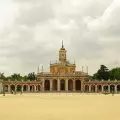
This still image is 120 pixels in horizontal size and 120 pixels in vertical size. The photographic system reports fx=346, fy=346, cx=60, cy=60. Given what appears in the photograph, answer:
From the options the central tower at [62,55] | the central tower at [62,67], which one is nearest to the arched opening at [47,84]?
the central tower at [62,67]

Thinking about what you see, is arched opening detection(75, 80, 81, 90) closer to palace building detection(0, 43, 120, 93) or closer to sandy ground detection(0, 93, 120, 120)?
palace building detection(0, 43, 120, 93)

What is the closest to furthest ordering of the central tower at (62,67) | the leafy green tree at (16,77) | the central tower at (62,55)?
the central tower at (62,67) → the central tower at (62,55) → the leafy green tree at (16,77)

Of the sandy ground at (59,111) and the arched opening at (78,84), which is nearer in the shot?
the sandy ground at (59,111)

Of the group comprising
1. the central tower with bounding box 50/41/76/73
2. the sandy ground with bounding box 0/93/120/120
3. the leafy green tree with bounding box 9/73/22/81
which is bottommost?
the sandy ground with bounding box 0/93/120/120

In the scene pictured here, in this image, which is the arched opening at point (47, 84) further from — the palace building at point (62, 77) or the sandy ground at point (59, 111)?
the sandy ground at point (59, 111)

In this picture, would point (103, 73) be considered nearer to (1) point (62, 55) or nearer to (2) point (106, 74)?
(2) point (106, 74)

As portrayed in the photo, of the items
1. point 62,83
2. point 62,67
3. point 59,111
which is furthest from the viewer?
point 62,67

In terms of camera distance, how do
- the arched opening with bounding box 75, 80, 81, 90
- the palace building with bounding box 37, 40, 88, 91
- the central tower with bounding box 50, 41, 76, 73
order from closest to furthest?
the palace building with bounding box 37, 40, 88, 91 → the arched opening with bounding box 75, 80, 81, 90 → the central tower with bounding box 50, 41, 76, 73

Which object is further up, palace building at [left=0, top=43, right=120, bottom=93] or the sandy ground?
palace building at [left=0, top=43, right=120, bottom=93]

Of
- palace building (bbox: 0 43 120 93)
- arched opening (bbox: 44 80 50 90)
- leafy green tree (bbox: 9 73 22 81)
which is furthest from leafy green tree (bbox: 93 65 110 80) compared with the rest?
leafy green tree (bbox: 9 73 22 81)

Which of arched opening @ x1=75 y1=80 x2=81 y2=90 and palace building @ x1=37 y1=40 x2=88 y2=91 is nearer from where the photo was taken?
palace building @ x1=37 y1=40 x2=88 y2=91

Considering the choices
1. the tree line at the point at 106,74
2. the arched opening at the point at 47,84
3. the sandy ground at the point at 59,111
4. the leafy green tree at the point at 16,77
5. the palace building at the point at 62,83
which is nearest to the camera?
the sandy ground at the point at 59,111

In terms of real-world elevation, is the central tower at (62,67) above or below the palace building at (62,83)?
above

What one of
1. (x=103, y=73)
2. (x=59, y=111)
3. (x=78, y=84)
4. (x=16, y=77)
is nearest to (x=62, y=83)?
(x=78, y=84)
